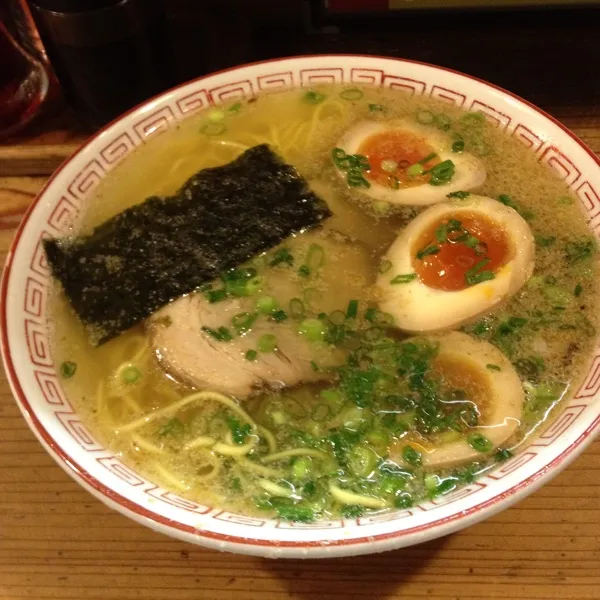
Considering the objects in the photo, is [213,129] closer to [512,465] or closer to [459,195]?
[459,195]

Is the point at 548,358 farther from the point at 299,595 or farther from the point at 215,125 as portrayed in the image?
the point at 215,125

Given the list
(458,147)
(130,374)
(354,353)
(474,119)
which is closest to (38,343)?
(130,374)

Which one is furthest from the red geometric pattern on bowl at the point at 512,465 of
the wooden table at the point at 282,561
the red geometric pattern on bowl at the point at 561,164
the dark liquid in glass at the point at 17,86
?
the dark liquid in glass at the point at 17,86

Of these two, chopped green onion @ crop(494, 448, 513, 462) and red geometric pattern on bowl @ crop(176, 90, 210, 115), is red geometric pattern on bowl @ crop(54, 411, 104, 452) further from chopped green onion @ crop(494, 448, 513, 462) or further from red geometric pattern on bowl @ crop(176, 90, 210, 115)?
red geometric pattern on bowl @ crop(176, 90, 210, 115)

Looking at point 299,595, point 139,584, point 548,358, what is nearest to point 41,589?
point 139,584

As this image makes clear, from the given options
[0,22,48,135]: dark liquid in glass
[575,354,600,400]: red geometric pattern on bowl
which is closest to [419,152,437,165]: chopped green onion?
[575,354,600,400]: red geometric pattern on bowl

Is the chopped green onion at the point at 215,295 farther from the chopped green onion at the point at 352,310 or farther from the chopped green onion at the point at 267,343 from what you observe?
the chopped green onion at the point at 352,310
